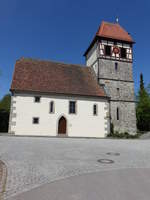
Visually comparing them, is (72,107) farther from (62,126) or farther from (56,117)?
(62,126)

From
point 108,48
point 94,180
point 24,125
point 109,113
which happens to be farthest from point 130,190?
point 108,48

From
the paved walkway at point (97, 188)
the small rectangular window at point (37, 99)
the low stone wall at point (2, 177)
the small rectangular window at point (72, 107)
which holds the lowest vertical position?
the paved walkway at point (97, 188)

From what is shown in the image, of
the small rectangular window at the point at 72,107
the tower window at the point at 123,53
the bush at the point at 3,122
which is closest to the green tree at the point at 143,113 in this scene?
the tower window at the point at 123,53

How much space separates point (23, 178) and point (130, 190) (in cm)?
299

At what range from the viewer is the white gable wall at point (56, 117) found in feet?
67.8

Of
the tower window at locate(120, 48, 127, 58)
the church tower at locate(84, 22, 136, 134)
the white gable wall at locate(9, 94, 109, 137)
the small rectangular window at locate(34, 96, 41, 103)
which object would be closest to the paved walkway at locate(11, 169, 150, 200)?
the white gable wall at locate(9, 94, 109, 137)

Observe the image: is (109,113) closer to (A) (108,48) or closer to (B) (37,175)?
(A) (108,48)

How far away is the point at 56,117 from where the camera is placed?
2183 centimetres

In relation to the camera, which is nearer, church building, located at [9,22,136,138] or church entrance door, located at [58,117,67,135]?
church building, located at [9,22,136,138]

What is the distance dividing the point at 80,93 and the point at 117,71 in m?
8.56

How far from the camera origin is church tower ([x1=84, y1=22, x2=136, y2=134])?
87.1 ft

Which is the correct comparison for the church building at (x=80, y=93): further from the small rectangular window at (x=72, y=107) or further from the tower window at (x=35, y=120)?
the tower window at (x=35, y=120)

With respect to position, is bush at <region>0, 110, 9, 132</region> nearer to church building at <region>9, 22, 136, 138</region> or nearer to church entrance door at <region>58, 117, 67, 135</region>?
church building at <region>9, 22, 136, 138</region>

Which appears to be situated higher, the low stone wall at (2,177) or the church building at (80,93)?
the church building at (80,93)
